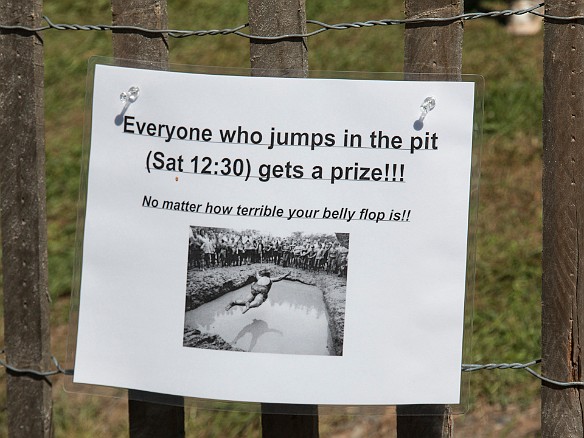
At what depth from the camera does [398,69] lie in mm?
5004

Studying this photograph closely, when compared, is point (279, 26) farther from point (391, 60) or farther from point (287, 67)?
point (391, 60)

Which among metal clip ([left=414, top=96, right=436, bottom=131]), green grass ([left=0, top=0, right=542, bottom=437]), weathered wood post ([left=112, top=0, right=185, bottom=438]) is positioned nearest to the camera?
metal clip ([left=414, top=96, right=436, bottom=131])

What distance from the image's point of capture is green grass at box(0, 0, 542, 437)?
311 cm

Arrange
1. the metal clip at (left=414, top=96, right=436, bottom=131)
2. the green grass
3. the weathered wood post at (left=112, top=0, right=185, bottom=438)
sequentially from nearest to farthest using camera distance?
the metal clip at (left=414, top=96, right=436, bottom=131), the weathered wood post at (left=112, top=0, right=185, bottom=438), the green grass

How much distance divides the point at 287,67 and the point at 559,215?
67 cm

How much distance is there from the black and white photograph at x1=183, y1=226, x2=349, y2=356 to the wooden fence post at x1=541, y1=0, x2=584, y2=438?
0.46 metres

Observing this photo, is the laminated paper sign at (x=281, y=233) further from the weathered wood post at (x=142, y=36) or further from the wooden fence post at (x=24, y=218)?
the wooden fence post at (x=24, y=218)

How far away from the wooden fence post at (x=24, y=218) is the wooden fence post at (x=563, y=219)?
116 centimetres

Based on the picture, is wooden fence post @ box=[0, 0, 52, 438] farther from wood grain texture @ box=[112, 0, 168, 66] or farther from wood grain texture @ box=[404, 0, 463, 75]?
wood grain texture @ box=[404, 0, 463, 75]

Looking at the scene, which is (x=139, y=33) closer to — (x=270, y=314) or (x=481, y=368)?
(x=270, y=314)

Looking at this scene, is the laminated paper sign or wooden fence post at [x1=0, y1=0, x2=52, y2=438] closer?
the laminated paper sign

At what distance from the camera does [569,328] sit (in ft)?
5.86

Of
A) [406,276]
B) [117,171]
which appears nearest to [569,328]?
[406,276]

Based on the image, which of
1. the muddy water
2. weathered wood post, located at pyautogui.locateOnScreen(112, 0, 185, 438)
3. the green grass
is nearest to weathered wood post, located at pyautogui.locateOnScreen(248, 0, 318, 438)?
weathered wood post, located at pyautogui.locateOnScreen(112, 0, 185, 438)
